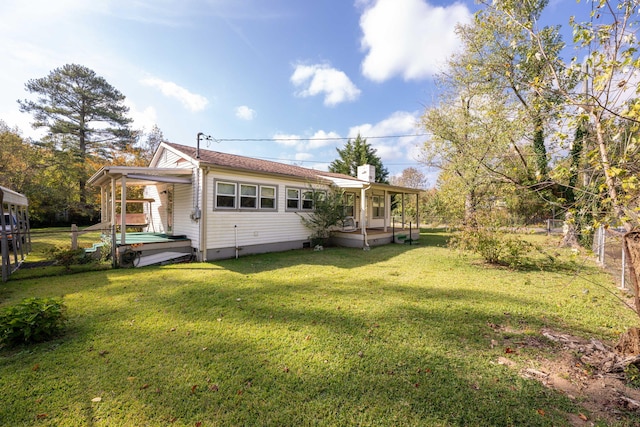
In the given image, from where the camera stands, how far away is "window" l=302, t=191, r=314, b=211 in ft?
40.4

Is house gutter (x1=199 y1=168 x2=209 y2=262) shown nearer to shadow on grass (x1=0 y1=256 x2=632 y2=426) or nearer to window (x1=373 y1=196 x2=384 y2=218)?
shadow on grass (x1=0 y1=256 x2=632 y2=426)

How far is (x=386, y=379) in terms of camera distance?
2.76 metres

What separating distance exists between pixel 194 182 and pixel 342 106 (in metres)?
16.0

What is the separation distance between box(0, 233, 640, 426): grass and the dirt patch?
0.37 feet

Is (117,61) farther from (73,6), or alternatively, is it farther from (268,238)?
(268,238)

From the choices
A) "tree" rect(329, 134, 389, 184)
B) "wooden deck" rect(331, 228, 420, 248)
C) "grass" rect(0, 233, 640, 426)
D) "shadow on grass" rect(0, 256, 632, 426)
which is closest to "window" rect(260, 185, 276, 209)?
"wooden deck" rect(331, 228, 420, 248)

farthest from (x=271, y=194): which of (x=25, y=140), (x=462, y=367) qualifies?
(x=25, y=140)

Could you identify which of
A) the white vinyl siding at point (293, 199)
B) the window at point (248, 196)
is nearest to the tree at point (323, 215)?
the white vinyl siding at point (293, 199)

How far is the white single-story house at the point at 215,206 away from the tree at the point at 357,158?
49.9 feet

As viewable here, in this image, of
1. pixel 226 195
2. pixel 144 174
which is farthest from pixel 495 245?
pixel 144 174

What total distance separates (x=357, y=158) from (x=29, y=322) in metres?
26.5

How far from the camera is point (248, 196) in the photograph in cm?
1024

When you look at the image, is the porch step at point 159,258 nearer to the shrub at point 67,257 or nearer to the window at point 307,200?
the shrub at point 67,257

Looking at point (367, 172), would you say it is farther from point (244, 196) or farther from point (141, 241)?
point (141, 241)
